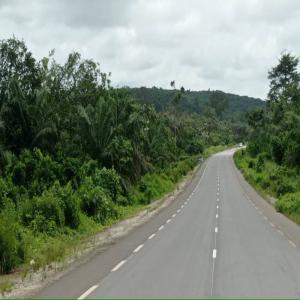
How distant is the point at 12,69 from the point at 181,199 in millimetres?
18984

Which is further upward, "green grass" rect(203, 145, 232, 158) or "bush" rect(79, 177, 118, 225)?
"green grass" rect(203, 145, 232, 158)

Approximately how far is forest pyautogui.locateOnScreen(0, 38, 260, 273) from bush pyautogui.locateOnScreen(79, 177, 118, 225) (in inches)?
2.2

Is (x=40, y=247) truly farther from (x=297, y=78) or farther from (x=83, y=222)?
(x=297, y=78)

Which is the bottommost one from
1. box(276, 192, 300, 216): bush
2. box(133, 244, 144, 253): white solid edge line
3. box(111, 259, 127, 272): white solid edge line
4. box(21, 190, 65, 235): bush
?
box(276, 192, 300, 216): bush

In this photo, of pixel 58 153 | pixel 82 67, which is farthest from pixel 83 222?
pixel 82 67

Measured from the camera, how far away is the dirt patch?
12312 millimetres

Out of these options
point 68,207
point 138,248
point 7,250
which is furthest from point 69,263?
point 68,207

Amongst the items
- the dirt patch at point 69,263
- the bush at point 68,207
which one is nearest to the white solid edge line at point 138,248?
the dirt patch at point 69,263

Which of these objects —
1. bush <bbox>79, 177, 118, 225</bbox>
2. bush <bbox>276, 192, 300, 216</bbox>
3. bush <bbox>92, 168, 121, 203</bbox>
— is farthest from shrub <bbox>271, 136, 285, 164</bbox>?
bush <bbox>79, 177, 118, 225</bbox>

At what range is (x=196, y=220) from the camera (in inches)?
1221

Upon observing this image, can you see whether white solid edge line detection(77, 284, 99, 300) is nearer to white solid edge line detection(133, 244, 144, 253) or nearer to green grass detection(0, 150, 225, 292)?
green grass detection(0, 150, 225, 292)

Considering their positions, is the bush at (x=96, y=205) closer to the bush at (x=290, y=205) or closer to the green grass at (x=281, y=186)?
the green grass at (x=281, y=186)

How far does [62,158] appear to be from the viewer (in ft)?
111

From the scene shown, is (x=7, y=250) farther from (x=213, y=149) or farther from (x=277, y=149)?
(x=213, y=149)
